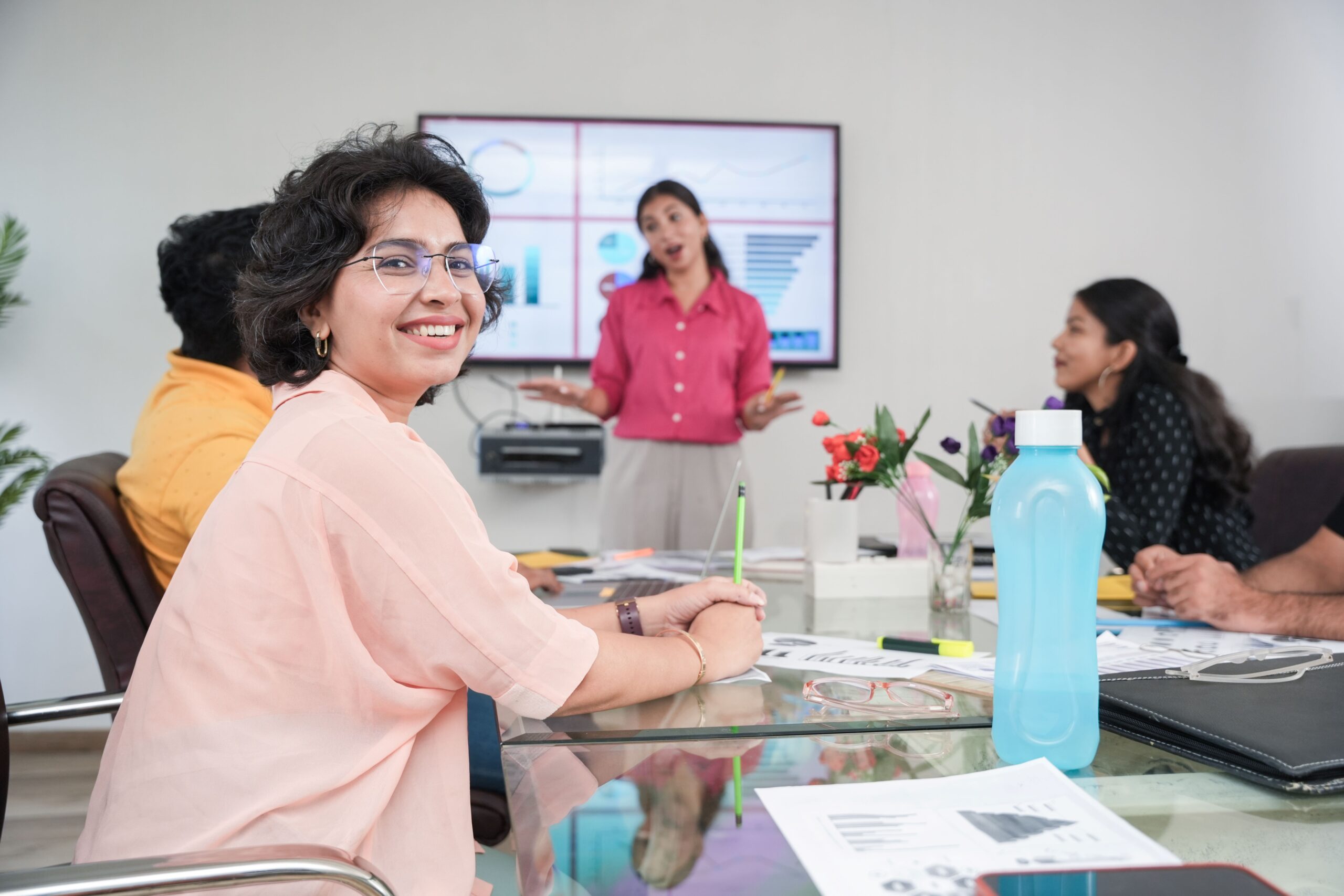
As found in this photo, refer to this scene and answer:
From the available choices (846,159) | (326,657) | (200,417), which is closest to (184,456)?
(200,417)

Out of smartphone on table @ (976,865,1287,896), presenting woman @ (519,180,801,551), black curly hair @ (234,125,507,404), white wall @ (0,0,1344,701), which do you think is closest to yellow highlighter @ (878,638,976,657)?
smartphone on table @ (976,865,1287,896)

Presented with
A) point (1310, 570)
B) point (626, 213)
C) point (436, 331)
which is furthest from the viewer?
point (626, 213)

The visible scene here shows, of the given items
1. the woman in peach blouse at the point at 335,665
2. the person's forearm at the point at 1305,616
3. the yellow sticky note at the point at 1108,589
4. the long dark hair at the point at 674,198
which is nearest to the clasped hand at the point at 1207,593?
the person's forearm at the point at 1305,616

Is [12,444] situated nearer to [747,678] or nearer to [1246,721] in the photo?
[747,678]

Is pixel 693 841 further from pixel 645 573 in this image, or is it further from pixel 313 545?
pixel 645 573

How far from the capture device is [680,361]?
3.12 m

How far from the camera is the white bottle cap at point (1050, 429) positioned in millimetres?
785

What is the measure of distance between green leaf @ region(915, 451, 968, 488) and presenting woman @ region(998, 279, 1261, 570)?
1.87 ft

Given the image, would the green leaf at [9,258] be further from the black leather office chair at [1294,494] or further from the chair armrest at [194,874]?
the black leather office chair at [1294,494]

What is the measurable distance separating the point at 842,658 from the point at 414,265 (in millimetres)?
694

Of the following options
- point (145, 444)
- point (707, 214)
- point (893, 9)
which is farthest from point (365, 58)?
point (145, 444)

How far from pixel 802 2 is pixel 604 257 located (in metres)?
1.22

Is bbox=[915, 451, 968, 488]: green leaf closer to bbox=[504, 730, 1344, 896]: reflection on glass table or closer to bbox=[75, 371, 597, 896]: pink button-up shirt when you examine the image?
bbox=[504, 730, 1344, 896]: reflection on glass table

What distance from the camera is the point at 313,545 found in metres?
0.87
